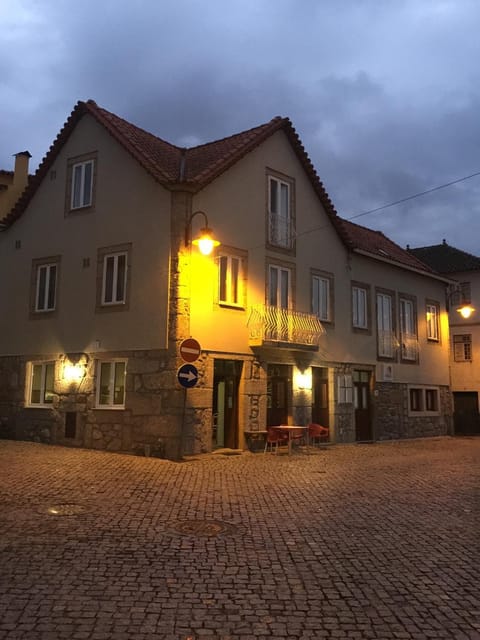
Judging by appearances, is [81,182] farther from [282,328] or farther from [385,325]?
[385,325]

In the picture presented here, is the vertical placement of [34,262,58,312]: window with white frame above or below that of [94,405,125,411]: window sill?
above

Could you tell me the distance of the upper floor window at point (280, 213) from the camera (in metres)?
18.5

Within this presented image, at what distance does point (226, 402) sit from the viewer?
54.9ft

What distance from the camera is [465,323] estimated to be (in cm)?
3403

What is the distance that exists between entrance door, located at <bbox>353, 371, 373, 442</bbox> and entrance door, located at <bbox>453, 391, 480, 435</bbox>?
12.9 metres

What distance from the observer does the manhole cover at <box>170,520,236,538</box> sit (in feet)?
23.9

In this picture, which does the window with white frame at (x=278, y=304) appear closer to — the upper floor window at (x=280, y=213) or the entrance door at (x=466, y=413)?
the upper floor window at (x=280, y=213)

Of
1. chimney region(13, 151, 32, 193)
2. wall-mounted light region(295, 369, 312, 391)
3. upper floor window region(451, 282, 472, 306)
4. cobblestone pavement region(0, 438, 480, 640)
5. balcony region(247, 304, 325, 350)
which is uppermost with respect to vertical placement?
chimney region(13, 151, 32, 193)

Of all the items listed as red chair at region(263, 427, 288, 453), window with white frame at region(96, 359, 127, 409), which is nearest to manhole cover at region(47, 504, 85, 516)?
window with white frame at region(96, 359, 127, 409)

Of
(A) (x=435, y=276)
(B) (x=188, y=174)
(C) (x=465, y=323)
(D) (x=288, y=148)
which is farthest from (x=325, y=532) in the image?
(C) (x=465, y=323)

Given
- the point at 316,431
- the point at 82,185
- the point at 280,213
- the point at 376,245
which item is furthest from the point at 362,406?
the point at 82,185

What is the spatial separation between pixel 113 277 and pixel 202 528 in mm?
10584

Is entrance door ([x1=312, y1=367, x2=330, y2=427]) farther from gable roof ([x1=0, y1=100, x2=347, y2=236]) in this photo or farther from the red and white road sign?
the red and white road sign

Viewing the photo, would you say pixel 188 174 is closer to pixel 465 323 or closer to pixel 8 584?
pixel 8 584
